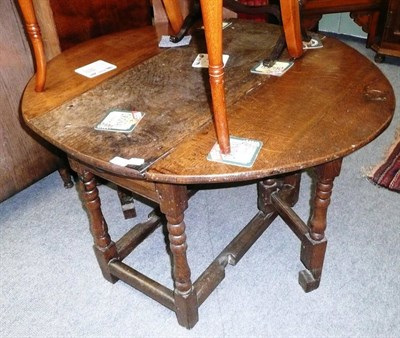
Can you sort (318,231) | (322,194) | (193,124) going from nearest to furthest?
(193,124) → (322,194) → (318,231)

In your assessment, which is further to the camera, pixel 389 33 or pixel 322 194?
pixel 389 33

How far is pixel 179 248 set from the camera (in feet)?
3.67

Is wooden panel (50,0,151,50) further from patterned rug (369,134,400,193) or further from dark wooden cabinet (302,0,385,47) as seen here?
dark wooden cabinet (302,0,385,47)

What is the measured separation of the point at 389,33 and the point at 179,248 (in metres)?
2.37

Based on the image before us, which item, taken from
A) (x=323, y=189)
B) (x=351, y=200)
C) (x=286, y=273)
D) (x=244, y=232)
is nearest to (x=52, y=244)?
(x=244, y=232)

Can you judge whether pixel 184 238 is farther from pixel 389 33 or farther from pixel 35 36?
pixel 389 33

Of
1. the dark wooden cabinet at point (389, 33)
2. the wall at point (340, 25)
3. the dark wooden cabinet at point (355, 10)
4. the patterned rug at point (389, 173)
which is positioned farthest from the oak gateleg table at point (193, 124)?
the wall at point (340, 25)

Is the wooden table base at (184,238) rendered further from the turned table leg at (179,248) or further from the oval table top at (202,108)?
the oval table top at (202,108)

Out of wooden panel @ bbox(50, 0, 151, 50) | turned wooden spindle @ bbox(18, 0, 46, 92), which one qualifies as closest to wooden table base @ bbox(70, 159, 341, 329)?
turned wooden spindle @ bbox(18, 0, 46, 92)

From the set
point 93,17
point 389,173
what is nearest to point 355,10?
point 389,173

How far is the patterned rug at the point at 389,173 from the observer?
1863 millimetres

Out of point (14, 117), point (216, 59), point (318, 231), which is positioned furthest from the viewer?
point (14, 117)

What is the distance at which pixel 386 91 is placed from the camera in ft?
3.66

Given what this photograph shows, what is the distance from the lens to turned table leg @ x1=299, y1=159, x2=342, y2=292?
3.68 feet
